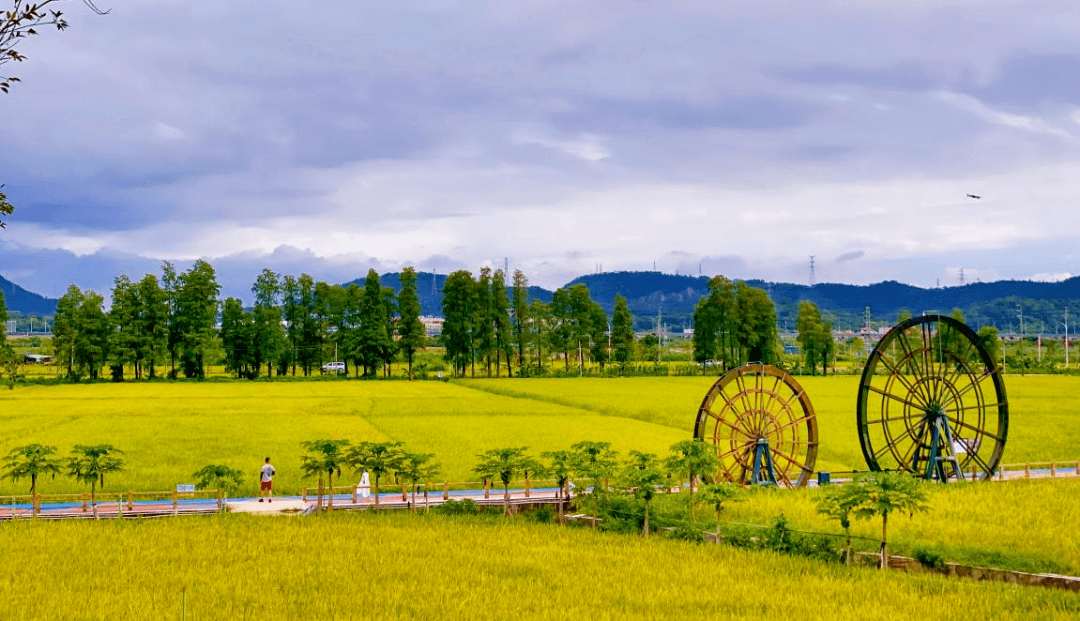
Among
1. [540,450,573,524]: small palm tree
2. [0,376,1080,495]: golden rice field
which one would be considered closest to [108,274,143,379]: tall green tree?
[0,376,1080,495]: golden rice field

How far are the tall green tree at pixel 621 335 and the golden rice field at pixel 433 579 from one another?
274ft

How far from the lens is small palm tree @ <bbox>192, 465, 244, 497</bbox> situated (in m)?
27.8

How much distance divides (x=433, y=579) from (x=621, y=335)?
297ft

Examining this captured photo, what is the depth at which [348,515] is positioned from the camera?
87.5 feet

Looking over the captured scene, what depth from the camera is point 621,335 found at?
108750 mm

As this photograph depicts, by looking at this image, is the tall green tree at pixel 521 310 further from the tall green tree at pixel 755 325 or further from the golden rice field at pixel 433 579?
the golden rice field at pixel 433 579

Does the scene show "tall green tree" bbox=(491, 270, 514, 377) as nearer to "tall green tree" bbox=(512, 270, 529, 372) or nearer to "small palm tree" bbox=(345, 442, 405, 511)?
"tall green tree" bbox=(512, 270, 529, 372)

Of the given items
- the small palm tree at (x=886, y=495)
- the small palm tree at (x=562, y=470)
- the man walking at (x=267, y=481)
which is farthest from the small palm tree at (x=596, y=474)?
the man walking at (x=267, y=481)

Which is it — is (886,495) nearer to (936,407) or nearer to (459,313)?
(936,407)

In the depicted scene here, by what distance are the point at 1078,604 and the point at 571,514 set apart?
47.3 ft

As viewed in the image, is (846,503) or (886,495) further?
(846,503)

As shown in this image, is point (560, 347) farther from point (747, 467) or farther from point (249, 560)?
point (249, 560)

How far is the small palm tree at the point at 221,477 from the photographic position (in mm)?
27781

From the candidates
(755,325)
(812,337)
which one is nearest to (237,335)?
(755,325)
